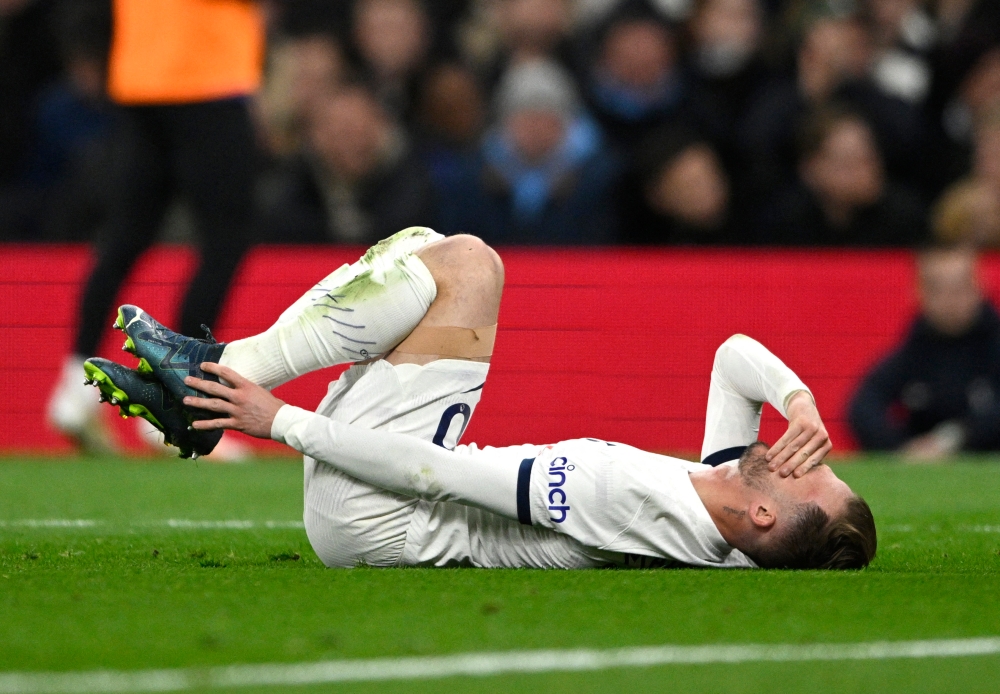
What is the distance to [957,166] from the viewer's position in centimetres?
962

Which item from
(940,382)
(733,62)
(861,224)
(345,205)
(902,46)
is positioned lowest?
(940,382)

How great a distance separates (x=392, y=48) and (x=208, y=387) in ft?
22.3

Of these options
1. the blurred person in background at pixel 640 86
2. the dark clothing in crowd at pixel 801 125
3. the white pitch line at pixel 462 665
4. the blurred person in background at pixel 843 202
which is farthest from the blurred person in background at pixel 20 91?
the white pitch line at pixel 462 665

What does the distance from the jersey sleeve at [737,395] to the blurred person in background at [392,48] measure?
607 centimetres

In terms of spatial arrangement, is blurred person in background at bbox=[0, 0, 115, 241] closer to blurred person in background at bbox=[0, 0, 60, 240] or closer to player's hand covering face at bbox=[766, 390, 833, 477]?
blurred person in background at bbox=[0, 0, 60, 240]

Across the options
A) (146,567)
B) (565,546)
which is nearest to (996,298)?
(565,546)

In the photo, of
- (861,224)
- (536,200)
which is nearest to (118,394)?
(536,200)

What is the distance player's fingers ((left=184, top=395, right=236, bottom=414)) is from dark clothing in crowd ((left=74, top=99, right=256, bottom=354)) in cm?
281

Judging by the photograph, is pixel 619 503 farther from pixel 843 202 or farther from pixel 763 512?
pixel 843 202

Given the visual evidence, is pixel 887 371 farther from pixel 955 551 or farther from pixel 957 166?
pixel 955 551

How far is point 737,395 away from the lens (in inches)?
172

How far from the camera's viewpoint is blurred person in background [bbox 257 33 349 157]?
A: 31.9 ft

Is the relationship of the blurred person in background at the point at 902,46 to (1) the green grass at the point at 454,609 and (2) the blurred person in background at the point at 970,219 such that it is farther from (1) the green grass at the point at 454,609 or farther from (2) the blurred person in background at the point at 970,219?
(1) the green grass at the point at 454,609

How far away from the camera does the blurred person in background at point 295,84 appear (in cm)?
972
